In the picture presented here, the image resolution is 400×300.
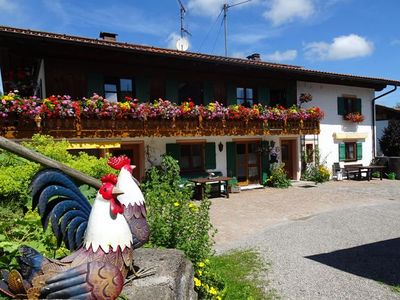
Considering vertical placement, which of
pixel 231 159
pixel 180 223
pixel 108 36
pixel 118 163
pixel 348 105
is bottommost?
pixel 180 223

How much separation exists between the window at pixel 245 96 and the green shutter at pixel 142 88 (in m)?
4.75

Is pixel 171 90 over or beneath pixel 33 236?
over

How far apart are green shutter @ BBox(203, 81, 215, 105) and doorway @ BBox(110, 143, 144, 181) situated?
3739mm

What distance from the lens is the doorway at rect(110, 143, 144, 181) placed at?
1407 cm

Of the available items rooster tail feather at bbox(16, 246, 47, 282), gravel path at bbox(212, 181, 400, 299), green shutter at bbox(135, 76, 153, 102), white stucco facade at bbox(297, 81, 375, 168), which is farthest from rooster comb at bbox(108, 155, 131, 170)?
white stucco facade at bbox(297, 81, 375, 168)

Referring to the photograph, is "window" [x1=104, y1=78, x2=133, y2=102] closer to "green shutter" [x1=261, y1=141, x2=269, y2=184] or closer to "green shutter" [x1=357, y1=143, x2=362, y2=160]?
"green shutter" [x1=261, y1=141, x2=269, y2=184]

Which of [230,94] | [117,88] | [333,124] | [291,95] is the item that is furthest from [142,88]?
[333,124]

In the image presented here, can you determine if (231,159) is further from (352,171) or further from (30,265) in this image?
(30,265)

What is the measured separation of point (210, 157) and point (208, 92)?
2.99m

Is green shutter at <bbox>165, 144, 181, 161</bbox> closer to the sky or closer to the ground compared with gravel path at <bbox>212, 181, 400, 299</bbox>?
closer to the sky

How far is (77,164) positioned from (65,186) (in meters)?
3.55

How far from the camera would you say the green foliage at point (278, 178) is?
16.8 metres

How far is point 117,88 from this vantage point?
13922 mm

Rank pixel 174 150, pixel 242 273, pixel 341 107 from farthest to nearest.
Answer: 1. pixel 341 107
2. pixel 174 150
3. pixel 242 273
